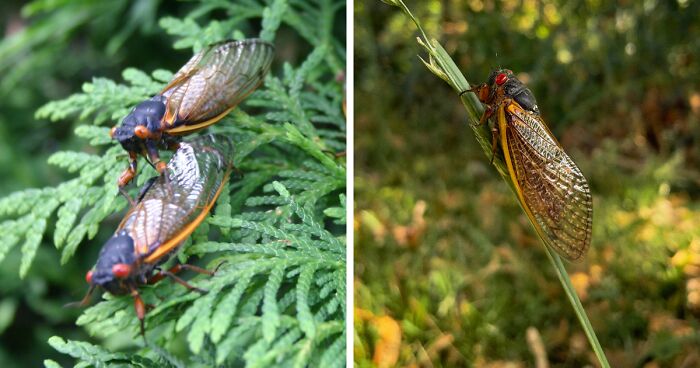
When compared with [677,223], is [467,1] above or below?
above

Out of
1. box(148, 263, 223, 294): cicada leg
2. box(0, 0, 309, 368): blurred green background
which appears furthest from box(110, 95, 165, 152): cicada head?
box(0, 0, 309, 368): blurred green background

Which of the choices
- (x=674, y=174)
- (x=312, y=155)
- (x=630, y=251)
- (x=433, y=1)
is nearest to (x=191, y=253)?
(x=312, y=155)

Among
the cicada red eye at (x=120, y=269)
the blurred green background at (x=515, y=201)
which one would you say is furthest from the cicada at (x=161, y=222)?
the blurred green background at (x=515, y=201)

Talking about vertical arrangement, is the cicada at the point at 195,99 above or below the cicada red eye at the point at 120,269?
above

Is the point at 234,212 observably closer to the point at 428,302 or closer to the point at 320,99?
the point at 320,99

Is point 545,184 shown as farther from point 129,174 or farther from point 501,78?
point 129,174

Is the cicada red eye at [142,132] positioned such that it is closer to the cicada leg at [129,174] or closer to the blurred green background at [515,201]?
the cicada leg at [129,174]

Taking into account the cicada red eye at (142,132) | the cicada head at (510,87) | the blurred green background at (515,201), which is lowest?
the blurred green background at (515,201)
